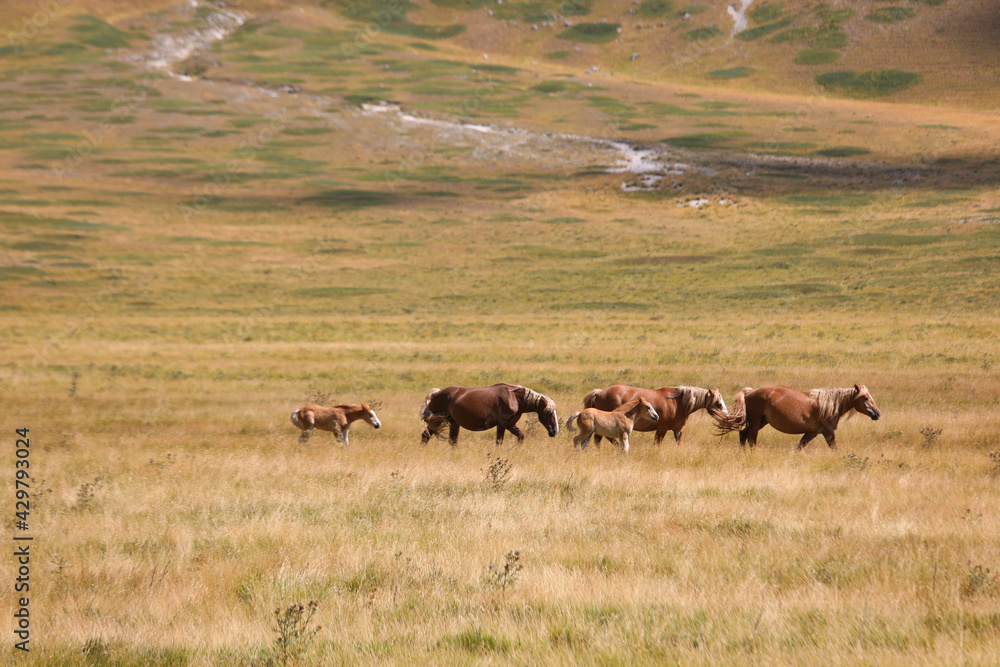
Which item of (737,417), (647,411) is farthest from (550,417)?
(737,417)

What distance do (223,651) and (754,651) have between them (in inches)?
148

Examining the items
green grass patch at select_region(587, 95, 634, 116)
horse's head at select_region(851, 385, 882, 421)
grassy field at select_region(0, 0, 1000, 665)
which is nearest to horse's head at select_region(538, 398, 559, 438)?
grassy field at select_region(0, 0, 1000, 665)

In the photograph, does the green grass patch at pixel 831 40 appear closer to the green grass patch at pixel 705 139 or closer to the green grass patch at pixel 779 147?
the green grass patch at pixel 705 139

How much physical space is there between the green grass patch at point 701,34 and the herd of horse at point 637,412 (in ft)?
595

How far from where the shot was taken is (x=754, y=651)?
205 inches

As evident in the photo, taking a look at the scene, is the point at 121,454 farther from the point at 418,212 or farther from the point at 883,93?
the point at 883,93

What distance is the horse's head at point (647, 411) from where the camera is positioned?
13656 millimetres

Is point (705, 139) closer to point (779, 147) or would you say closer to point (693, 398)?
point (779, 147)

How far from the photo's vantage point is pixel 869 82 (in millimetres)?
142250

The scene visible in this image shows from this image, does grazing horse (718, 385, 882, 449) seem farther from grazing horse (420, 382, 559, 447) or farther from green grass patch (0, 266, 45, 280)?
green grass patch (0, 266, 45, 280)

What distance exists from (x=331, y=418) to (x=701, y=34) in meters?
185

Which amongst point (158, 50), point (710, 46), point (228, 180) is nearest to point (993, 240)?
point (228, 180)

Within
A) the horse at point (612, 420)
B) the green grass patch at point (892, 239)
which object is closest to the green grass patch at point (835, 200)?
the green grass patch at point (892, 239)

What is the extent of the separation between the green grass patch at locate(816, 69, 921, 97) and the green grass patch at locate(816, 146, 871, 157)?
1838 inches
